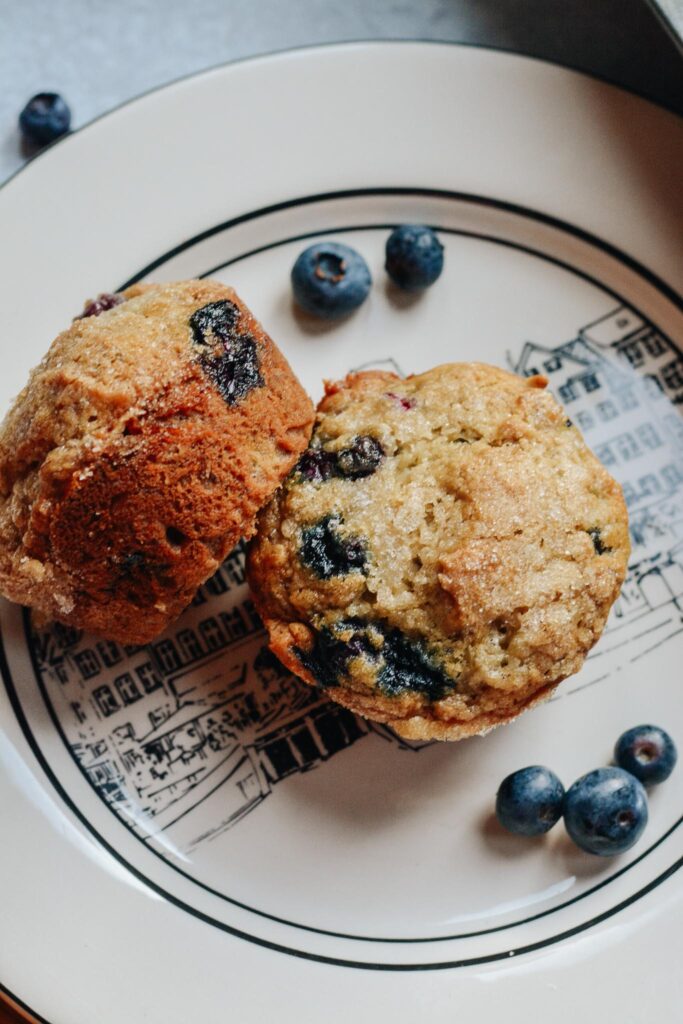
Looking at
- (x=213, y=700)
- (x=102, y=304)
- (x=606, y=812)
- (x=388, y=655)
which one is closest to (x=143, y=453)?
(x=102, y=304)

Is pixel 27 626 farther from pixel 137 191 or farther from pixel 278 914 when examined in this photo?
pixel 137 191

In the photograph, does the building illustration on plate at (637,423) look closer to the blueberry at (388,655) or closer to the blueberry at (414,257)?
the blueberry at (414,257)

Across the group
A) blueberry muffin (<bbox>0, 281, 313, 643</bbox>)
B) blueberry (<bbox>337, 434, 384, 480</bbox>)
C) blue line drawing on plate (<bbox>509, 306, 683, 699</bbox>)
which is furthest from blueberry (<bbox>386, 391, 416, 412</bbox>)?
blue line drawing on plate (<bbox>509, 306, 683, 699</bbox>)

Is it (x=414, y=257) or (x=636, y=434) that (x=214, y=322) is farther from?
(x=636, y=434)

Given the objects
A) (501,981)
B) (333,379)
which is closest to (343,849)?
(501,981)

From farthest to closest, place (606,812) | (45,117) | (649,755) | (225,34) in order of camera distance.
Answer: (225,34) → (45,117) → (649,755) → (606,812)


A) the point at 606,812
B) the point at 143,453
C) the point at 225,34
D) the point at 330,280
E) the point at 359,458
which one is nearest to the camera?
the point at 143,453
